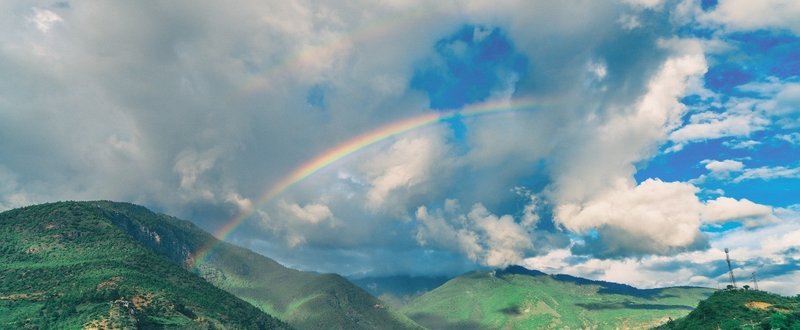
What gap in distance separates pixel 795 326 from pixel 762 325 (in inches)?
921

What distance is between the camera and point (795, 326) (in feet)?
578

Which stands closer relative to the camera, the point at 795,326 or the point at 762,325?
the point at 795,326

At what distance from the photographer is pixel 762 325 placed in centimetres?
19825
